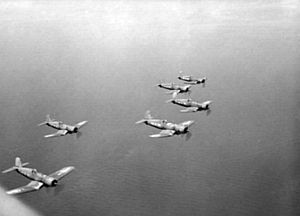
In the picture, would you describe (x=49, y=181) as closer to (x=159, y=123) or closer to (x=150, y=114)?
(x=159, y=123)

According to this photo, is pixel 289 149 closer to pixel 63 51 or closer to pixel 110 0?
pixel 63 51

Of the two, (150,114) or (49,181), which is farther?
(150,114)

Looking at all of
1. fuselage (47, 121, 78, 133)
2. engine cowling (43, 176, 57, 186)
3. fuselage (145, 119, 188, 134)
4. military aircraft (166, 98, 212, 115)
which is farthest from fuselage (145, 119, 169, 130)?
engine cowling (43, 176, 57, 186)

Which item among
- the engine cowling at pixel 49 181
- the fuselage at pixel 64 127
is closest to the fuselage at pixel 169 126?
the fuselage at pixel 64 127

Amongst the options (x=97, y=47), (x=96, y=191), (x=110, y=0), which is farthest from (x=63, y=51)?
(x=96, y=191)

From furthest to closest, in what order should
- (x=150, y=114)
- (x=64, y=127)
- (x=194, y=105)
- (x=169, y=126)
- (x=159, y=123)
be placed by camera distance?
(x=150, y=114) → (x=194, y=105) → (x=159, y=123) → (x=64, y=127) → (x=169, y=126)

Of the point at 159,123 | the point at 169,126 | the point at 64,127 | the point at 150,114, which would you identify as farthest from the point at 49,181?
the point at 150,114

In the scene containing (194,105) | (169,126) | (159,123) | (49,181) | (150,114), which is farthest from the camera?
(150,114)

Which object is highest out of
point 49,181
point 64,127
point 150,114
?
point 64,127

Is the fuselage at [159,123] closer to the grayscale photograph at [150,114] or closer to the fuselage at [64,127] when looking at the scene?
the grayscale photograph at [150,114]
